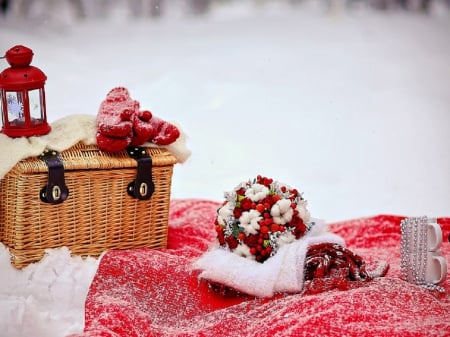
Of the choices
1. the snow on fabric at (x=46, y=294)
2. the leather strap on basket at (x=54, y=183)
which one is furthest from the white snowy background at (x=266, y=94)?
the leather strap on basket at (x=54, y=183)

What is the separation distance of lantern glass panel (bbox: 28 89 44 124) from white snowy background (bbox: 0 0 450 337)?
0.38 m

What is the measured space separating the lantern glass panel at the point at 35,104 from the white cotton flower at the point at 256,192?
2.07 feet

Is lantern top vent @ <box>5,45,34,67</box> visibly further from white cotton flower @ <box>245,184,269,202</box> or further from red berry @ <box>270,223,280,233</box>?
red berry @ <box>270,223,280,233</box>

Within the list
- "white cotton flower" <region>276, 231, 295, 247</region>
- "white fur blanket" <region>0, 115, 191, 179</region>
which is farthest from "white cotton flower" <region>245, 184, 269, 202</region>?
"white fur blanket" <region>0, 115, 191, 179</region>

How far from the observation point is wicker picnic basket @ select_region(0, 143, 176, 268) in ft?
6.68

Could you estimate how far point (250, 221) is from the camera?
190cm

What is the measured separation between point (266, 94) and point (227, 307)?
2.52 meters

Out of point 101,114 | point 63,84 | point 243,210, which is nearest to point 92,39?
point 63,84

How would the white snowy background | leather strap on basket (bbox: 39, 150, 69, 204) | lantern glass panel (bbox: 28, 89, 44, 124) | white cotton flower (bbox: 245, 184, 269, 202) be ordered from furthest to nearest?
the white snowy background
lantern glass panel (bbox: 28, 89, 44, 124)
leather strap on basket (bbox: 39, 150, 69, 204)
white cotton flower (bbox: 245, 184, 269, 202)

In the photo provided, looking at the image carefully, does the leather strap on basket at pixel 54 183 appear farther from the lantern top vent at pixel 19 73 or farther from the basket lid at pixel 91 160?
the lantern top vent at pixel 19 73

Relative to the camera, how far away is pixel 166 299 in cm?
189

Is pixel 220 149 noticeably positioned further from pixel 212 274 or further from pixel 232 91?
pixel 212 274

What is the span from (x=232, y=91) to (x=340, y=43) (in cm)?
121

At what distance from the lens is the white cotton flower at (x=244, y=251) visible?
1893 millimetres
